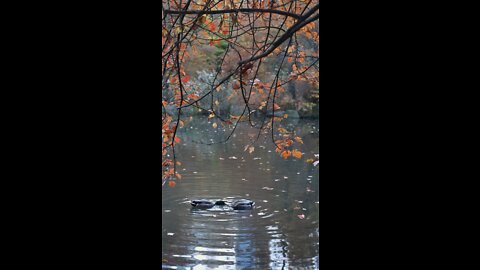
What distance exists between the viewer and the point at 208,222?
8703 millimetres

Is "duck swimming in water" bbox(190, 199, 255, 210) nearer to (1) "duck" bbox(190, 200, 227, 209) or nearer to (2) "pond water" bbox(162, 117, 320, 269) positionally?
(1) "duck" bbox(190, 200, 227, 209)

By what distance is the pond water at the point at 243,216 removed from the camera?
22.9 ft

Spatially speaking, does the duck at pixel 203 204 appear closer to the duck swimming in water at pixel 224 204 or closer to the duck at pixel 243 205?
the duck swimming in water at pixel 224 204

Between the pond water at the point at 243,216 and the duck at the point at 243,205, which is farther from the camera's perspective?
the duck at the point at 243,205

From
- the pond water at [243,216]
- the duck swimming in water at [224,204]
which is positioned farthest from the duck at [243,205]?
the pond water at [243,216]

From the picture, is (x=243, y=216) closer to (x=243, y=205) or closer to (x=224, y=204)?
(x=243, y=205)

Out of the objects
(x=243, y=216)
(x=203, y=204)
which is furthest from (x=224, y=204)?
(x=243, y=216)

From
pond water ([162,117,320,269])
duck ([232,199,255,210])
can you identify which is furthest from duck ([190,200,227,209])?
duck ([232,199,255,210])

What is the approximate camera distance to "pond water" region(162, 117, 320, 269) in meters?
6.99
